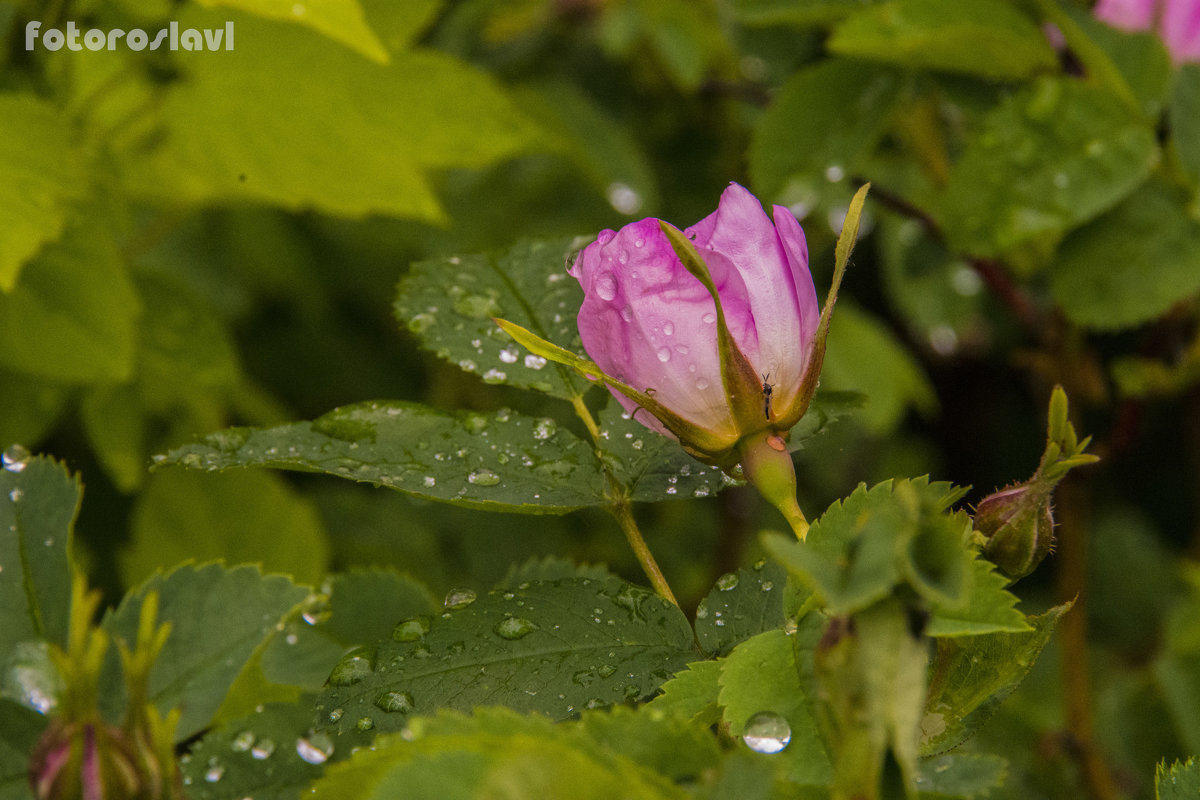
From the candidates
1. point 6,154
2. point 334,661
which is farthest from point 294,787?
point 6,154

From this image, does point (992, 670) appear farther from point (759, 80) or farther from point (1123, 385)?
point (759, 80)

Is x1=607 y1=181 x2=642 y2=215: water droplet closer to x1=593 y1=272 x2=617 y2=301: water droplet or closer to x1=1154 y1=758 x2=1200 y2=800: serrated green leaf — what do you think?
x1=593 y1=272 x2=617 y2=301: water droplet

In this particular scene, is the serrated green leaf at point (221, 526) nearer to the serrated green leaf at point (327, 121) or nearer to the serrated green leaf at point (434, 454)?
the serrated green leaf at point (327, 121)

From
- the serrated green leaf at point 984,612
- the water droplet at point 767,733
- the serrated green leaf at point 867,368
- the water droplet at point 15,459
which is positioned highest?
the water droplet at point 15,459

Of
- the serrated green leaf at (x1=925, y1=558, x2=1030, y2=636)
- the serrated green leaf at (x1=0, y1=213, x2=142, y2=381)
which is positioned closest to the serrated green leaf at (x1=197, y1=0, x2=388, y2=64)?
the serrated green leaf at (x1=0, y1=213, x2=142, y2=381)

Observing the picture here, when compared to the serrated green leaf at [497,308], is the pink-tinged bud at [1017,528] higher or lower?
lower

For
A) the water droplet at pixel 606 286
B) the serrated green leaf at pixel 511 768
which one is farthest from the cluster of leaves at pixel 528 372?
the water droplet at pixel 606 286

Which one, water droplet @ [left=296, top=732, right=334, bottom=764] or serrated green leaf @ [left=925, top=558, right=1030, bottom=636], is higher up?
serrated green leaf @ [left=925, top=558, right=1030, bottom=636]
